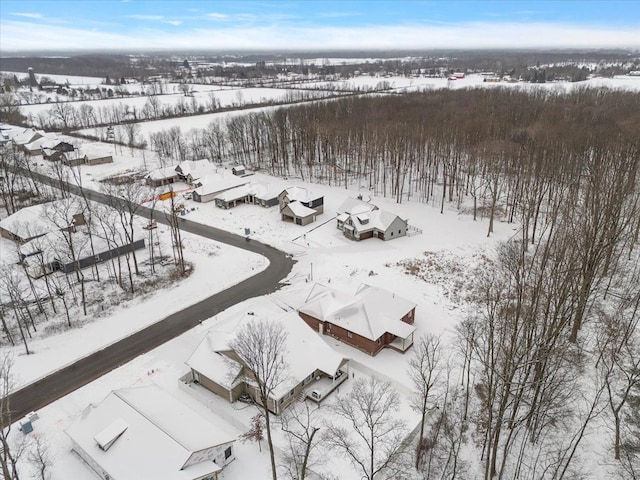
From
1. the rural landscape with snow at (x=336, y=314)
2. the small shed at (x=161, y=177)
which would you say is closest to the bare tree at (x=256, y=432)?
the rural landscape with snow at (x=336, y=314)

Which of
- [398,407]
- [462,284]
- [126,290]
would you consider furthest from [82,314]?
[462,284]

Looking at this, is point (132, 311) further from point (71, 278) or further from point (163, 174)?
point (163, 174)

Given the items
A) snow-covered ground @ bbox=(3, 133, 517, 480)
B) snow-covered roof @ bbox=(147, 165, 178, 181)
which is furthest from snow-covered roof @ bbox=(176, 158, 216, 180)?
snow-covered ground @ bbox=(3, 133, 517, 480)

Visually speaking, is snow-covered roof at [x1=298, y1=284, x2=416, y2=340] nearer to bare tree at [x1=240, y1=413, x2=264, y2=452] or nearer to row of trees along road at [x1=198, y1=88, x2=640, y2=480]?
row of trees along road at [x1=198, y1=88, x2=640, y2=480]

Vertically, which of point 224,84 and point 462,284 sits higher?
point 224,84

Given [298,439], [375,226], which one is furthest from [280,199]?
[298,439]

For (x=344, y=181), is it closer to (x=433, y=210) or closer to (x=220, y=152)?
(x=433, y=210)
